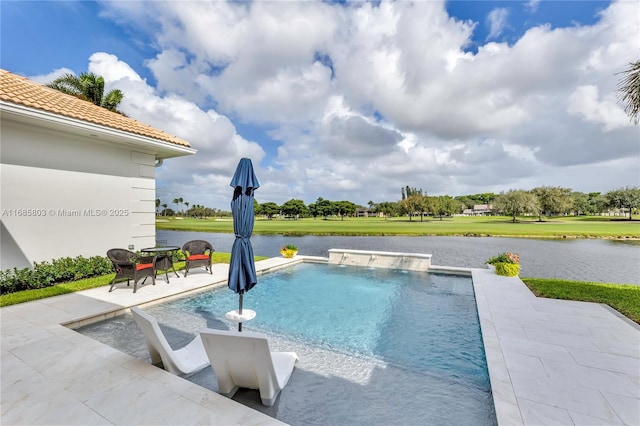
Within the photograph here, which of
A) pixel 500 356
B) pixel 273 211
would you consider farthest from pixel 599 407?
pixel 273 211

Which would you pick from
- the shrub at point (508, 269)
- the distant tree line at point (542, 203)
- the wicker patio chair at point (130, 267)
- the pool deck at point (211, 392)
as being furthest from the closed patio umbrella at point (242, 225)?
the distant tree line at point (542, 203)

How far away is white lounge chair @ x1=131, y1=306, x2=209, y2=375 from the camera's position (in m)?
3.06

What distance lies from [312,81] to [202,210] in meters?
98.5

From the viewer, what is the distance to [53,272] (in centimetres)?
724

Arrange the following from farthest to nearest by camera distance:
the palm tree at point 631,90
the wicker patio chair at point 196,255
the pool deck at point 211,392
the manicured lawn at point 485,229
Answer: the manicured lawn at point 485,229 → the wicker patio chair at point 196,255 → the palm tree at point 631,90 → the pool deck at point 211,392

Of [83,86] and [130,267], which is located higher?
[83,86]

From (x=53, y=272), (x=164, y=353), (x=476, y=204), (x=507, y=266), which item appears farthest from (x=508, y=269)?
(x=476, y=204)

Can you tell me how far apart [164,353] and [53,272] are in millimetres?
7004

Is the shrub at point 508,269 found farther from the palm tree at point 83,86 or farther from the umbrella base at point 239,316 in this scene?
the palm tree at point 83,86

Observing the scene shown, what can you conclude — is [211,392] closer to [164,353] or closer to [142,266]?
[164,353]

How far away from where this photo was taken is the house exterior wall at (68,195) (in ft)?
22.9

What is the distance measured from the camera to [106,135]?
8148mm

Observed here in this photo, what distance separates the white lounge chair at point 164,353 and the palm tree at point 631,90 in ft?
30.3

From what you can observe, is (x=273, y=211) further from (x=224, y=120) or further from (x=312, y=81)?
(x=312, y=81)
